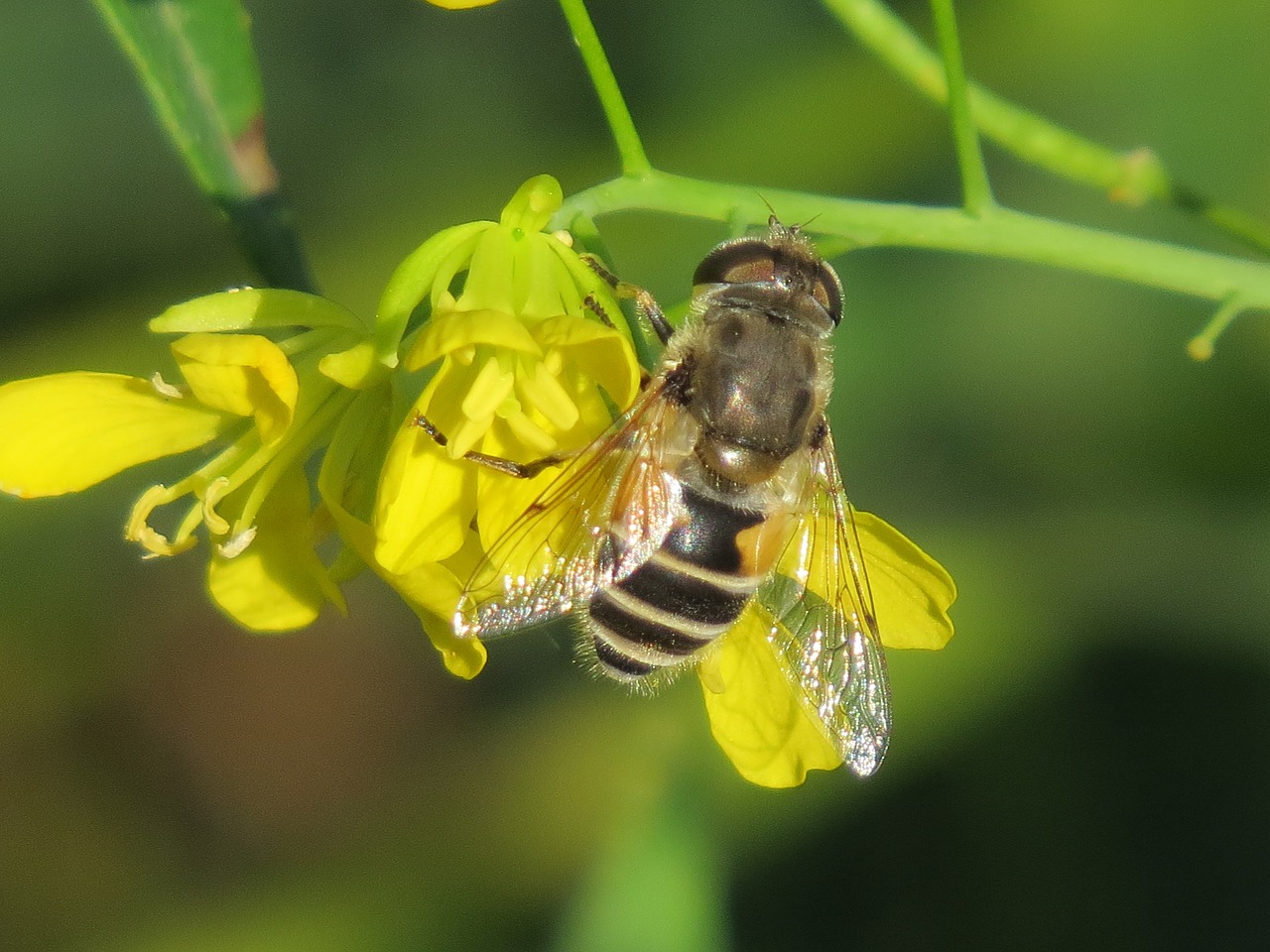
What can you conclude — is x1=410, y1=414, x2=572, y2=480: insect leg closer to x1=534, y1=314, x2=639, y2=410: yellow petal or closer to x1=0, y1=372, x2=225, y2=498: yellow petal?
x1=534, y1=314, x2=639, y2=410: yellow petal

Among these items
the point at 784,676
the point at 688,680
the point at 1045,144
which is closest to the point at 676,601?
the point at 784,676

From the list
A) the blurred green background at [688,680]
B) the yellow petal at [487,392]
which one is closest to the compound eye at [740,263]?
the yellow petal at [487,392]

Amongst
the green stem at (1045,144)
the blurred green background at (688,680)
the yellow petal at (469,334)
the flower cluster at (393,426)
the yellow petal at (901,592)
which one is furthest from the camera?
the blurred green background at (688,680)

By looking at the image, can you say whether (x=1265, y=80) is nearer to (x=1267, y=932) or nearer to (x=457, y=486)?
(x=1267, y=932)

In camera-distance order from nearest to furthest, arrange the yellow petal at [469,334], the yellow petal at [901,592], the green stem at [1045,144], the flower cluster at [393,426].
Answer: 1. the yellow petal at [469,334]
2. the flower cluster at [393,426]
3. the yellow petal at [901,592]
4. the green stem at [1045,144]

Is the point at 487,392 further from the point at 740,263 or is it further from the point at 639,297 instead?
the point at 740,263

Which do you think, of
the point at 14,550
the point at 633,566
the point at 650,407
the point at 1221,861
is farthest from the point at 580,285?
the point at 1221,861

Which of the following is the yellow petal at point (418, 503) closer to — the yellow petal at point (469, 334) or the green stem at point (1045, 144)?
the yellow petal at point (469, 334)
